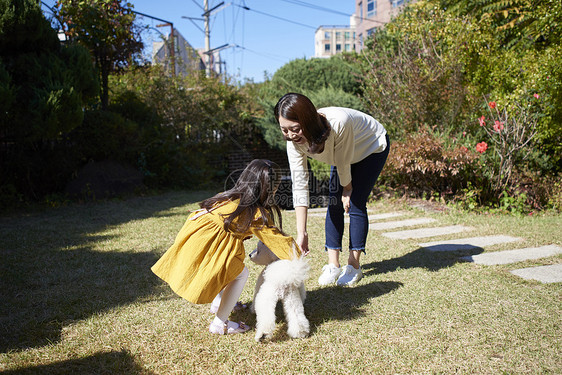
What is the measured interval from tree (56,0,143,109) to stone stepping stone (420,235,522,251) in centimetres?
603

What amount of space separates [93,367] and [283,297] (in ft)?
3.05

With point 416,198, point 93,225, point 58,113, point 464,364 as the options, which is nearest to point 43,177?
point 58,113

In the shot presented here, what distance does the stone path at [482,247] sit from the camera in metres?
2.91

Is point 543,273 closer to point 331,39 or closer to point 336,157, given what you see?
point 336,157

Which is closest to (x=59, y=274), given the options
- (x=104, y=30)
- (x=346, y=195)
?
(x=346, y=195)

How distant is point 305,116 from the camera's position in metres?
2.13

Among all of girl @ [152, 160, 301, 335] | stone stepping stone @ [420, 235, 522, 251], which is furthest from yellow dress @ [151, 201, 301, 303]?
stone stepping stone @ [420, 235, 522, 251]

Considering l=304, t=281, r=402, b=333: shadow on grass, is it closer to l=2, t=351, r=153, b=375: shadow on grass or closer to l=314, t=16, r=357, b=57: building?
l=2, t=351, r=153, b=375: shadow on grass

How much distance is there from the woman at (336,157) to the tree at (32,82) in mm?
4011

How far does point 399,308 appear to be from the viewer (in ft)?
7.77

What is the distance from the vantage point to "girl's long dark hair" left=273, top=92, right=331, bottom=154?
2.11 metres

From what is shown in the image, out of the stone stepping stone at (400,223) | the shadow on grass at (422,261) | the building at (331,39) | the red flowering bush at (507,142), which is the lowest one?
the shadow on grass at (422,261)

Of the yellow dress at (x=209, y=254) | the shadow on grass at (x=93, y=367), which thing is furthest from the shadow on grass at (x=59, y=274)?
the yellow dress at (x=209, y=254)

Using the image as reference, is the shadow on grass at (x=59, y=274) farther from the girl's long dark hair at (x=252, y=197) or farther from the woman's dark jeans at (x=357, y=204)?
the woman's dark jeans at (x=357, y=204)
